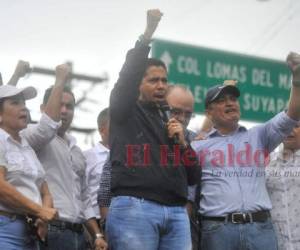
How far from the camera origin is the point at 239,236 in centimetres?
473

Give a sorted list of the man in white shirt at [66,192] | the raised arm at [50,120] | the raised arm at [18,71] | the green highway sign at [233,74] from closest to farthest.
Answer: the raised arm at [50,120] < the man in white shirt at [66,192] < the raised arm at [18,71] < the green highway sign at [233,74]

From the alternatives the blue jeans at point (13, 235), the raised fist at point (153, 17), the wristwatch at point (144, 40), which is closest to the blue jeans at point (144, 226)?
the blue jeans at point (13, 235)

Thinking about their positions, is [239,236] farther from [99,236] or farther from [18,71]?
[18,71]

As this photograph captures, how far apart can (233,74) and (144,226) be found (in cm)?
394

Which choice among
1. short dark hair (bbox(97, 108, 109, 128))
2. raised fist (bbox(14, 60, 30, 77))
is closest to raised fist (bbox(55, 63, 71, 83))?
raised fist (bbox(14, 60, 30, 77))

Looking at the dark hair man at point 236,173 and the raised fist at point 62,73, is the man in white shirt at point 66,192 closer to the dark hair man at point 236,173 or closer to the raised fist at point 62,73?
the raised fist at point 62,73

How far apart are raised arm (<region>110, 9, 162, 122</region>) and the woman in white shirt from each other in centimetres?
70

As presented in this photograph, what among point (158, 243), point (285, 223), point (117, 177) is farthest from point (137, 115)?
point (285, 223)

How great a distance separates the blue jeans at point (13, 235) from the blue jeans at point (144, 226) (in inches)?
20.5

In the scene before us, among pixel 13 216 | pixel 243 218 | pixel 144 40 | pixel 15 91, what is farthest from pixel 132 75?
pixel 243 218

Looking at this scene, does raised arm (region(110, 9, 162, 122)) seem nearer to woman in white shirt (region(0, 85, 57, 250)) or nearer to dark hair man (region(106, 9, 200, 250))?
dark hair man (region(106, 9, 200, 250))

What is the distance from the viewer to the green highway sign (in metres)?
7.28

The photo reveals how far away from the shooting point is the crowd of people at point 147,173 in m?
4.15

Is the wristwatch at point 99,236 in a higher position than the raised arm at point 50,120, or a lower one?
lower
